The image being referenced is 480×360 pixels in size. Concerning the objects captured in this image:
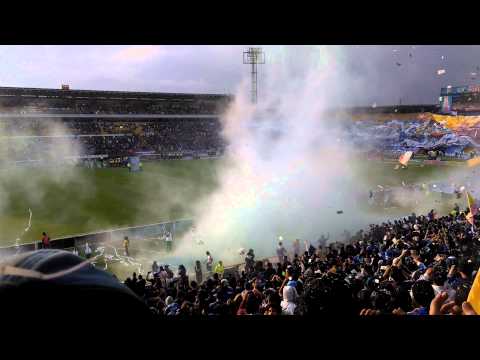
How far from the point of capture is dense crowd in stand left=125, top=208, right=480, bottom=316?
6.51 ft

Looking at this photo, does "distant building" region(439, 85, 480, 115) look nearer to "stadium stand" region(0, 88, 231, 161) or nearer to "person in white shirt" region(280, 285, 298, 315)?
"stadium stand" region(0, 88, 231, 161)

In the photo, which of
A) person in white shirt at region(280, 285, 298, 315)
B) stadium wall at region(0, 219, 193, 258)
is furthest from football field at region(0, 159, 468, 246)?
person in white shirt at region(280, 285, 298, 315)

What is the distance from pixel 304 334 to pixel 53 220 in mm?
14897

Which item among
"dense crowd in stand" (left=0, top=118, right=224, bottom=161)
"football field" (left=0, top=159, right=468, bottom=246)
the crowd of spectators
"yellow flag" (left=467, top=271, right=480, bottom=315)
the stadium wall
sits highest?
the crowd of spectators

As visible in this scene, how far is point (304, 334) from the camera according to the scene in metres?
2.30

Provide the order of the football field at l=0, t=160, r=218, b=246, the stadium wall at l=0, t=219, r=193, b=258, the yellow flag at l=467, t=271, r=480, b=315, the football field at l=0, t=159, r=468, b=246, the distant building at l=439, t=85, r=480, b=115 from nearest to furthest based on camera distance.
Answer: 1. the yellow flag at l=467, t=271, r=480, b=315
2. the stadium wall at l=0, t=219, r=193, b=258
3. the football field at l=0, t=160, r=218, b=246
4. the football field at l=0, t=159, r=468, b=246
5. the distant building at l=439, t=85, r=480, b=115

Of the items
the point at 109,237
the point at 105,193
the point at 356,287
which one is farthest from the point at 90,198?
the point at 356,287

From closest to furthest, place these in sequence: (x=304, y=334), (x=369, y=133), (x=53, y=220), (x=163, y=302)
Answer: (x=304, y=334), (x=163, y=302), (x=53, y=220), (x=369, y=133)

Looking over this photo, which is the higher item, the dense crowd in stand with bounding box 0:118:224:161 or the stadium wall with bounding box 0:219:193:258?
the dense crowd in stand with bounding box 0:118:224:161

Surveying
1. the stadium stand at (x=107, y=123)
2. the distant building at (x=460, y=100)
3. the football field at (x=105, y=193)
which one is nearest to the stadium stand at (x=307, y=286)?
the football field at (x=105, y=193)

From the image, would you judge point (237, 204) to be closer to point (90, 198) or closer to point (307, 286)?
point (90, 198)

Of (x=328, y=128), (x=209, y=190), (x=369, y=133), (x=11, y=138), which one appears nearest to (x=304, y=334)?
(x=209, y=190)

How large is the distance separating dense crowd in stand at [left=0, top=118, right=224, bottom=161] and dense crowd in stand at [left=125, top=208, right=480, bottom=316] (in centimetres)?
2152
